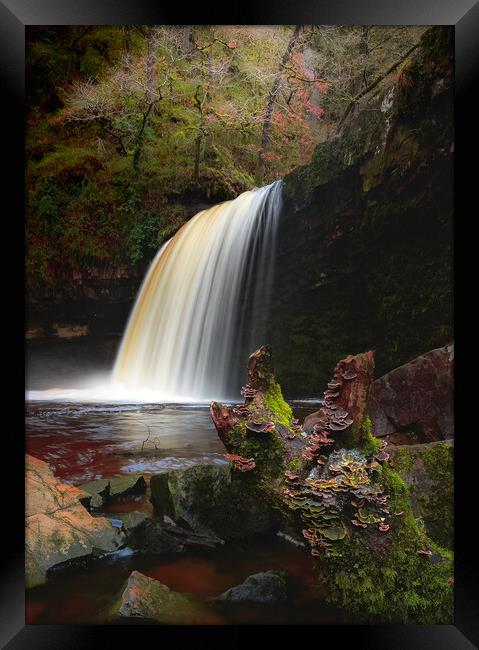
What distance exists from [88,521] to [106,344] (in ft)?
3.54

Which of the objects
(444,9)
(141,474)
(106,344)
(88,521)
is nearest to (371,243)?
(444,9)

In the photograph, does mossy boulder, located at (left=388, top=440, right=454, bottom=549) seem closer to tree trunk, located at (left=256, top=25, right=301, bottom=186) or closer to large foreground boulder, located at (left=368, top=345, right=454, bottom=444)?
large foreground boulder, located at (left=368, top=345, right=454, bottom=444)

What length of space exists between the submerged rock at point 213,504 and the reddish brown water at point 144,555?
7 cm

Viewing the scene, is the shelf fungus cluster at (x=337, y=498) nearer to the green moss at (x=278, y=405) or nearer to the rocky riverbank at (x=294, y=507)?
the rocky riverbank at (x=294, y=507)

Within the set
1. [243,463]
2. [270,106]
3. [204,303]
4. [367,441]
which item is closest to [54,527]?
[243,463]

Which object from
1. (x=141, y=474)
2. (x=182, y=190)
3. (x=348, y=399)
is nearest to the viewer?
(x=348, y=399)

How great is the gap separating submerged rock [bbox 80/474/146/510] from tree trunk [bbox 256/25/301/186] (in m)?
2.01

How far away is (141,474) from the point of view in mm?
2434

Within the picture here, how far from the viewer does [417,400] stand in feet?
7.97

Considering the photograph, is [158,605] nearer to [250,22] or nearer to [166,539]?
[166,539]

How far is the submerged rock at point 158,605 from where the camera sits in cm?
227

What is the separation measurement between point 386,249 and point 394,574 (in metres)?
1.88
